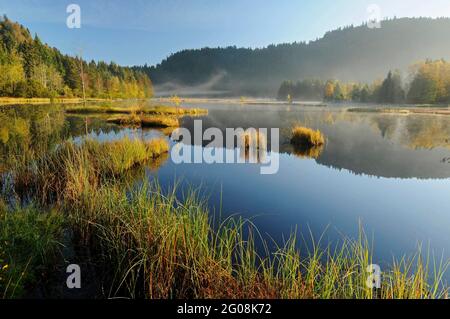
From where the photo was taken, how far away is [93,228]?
5746 millimetres

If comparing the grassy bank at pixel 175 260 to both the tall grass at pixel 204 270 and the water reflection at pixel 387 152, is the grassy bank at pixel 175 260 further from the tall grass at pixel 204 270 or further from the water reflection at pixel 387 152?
the water reflection at pixel 387 152

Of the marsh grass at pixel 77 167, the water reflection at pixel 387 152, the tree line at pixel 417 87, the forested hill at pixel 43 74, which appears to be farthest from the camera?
the tree line at pixel 417 87

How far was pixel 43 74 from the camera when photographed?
70562 millimetres

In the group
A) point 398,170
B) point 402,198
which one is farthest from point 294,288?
point 398,170

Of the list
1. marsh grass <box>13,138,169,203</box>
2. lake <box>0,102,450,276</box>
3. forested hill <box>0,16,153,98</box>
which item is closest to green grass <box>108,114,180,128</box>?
lake <box>0,102,450,276</box>

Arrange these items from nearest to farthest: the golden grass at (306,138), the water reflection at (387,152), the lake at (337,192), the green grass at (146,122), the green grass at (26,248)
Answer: the green grass at (26,248) < the lake at (337,192) < the water reflection at (387,152) < the golden grass at (306,138) < the green grass at (146,122)

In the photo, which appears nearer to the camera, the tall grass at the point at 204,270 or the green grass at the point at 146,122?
the tall grass at the point at 204,270

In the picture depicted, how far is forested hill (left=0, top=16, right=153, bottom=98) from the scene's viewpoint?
5857 cm

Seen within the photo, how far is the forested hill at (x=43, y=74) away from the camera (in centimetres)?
5857

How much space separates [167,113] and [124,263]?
4182 cm

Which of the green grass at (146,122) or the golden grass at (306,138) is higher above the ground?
the green grass at (146,122)

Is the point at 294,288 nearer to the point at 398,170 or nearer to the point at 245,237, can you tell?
the point at 245,237

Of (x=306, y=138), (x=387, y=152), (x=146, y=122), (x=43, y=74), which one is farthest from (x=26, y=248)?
(x=43, y=74)

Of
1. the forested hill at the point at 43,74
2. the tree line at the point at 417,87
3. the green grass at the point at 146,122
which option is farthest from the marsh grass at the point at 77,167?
the tree line at the point at 417,87
